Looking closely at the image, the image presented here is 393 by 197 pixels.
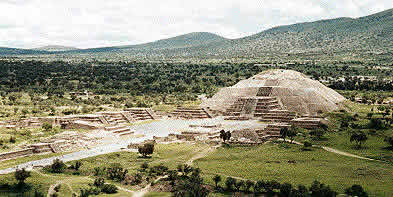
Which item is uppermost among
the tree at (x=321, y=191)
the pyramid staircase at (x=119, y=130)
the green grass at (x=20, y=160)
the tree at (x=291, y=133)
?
the tree at (x=291, y=133)

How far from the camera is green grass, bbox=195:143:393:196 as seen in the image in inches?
1815

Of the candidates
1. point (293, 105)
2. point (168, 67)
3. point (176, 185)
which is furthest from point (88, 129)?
point (168, 67)

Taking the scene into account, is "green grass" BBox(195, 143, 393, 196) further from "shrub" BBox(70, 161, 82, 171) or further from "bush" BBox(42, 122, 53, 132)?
"bush" BBox(42, 122, 53, 132)

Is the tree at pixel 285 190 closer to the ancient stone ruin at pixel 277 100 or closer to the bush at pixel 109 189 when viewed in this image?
the bush at pixel 109 189

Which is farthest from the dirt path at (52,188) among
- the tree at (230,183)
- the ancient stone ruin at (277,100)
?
the ancient stone ruin at (277,100)

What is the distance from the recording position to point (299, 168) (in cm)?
5184

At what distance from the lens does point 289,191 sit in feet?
137

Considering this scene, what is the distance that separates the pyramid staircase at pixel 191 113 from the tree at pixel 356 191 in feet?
184

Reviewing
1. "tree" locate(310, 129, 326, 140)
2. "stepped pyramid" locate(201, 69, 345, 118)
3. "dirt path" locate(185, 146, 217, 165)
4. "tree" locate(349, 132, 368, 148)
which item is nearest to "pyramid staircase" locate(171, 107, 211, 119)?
"stepped pyramid" locate(201, 69, 345, 118)

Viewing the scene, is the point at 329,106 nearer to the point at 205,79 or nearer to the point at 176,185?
the point at 176,185

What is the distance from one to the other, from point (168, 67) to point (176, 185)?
153 meters

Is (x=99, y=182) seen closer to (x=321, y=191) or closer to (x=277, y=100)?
(x=321, y=191)

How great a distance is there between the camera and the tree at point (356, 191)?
41456 mm

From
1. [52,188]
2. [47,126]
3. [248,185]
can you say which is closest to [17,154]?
[52,188]
